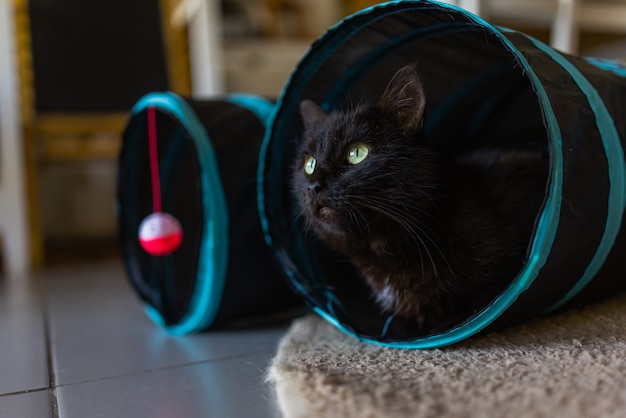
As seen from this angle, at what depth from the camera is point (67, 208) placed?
→ 260cm

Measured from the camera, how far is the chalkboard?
221 centimetres

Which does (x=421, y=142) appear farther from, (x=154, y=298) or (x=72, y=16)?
(x=72, y=16)

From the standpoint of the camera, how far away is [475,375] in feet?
2.51

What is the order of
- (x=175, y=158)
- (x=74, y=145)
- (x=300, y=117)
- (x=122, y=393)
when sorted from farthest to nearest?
(x=74, y=145) → (x=175, y=158) → (x=300, y=117) → (x=122, y=393)

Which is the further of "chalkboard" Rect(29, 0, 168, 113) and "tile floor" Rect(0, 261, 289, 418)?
"chalkboard" Rect(29, 0, 168, 113)

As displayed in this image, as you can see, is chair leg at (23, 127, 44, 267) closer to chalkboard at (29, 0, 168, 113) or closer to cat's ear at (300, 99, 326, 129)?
chalkboard at (29, 0, 168, 113)

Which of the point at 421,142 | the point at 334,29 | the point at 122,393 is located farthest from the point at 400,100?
the point at 122,393

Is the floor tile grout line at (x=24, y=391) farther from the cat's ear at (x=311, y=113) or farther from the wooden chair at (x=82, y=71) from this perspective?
the wooden chair at (x=82, y=71)

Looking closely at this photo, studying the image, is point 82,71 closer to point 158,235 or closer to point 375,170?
point 158,235

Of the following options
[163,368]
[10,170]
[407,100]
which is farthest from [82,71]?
[407,100]

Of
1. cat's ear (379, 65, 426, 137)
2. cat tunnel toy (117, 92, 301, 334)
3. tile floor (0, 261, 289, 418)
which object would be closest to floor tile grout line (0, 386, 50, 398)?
tile floor (0, 261, 289, 418)

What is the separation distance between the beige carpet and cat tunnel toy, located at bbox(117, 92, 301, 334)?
7.7 inches

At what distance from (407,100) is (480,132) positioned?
0.62 meters

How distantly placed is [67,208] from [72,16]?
2.90ft
